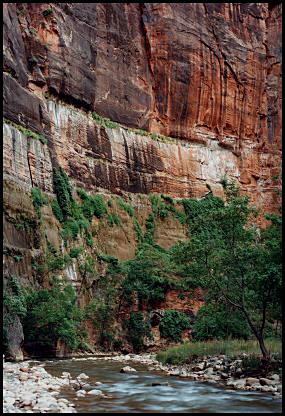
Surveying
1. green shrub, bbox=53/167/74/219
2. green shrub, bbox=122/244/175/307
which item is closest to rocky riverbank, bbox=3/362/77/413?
green shrub, bbox=122/244/175/307

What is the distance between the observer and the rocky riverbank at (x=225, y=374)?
1414 centimetres

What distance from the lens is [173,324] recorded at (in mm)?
35781

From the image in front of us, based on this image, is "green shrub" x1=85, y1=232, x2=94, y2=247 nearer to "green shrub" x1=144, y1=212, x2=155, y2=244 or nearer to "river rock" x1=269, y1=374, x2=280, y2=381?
"green shrub" x1=144, y1=212, x2=155, y2=244

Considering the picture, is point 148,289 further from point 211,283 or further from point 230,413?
point 230,413

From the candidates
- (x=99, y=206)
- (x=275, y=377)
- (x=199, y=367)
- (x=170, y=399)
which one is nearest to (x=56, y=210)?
(x=99, y=206)

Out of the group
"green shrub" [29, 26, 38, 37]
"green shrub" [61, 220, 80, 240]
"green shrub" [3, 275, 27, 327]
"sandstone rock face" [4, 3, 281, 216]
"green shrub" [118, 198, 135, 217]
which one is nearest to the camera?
"green shrub" [3, 275, 27, 327]

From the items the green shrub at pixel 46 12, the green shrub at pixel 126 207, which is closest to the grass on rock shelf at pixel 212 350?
the green shrub at pixel 126 207

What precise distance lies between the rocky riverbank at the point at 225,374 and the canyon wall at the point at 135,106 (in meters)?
12.7

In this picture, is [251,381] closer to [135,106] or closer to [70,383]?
[70,383]

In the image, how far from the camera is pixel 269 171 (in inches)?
2371

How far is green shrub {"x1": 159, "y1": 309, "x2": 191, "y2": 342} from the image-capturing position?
116 ft

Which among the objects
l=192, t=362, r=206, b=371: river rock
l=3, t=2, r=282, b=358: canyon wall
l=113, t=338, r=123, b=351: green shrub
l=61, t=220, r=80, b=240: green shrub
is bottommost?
l=113, t=338, r=123, b=351: green shrub

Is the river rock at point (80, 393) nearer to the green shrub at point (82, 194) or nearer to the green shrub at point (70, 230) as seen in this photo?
the green shrub at point (70, 230)

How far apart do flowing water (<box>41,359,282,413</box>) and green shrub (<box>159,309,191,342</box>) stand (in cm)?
1828
